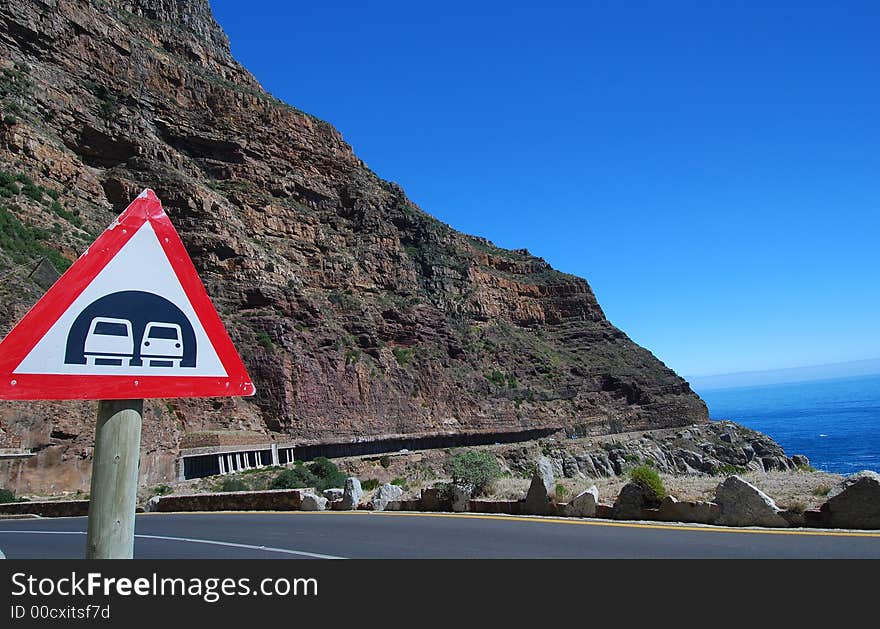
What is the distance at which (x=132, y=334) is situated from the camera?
2.24m

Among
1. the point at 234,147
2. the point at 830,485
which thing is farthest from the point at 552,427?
the point at 830,485

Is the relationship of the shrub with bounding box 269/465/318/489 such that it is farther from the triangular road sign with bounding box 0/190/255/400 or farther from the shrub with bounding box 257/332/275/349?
the triangular road sign with bounding box 0/190/255/400

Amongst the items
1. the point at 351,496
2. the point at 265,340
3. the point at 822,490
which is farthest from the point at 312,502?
the point at 265,340

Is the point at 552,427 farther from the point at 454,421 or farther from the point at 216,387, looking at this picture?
the point at 216,387

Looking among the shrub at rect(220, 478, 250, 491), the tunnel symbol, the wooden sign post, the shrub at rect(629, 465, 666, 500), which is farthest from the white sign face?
the shrub at rect(220, 478, 250, 491)

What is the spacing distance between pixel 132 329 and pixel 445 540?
6.32m

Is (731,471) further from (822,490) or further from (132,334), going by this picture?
(132,334)

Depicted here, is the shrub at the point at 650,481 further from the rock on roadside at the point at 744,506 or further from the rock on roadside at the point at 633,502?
the rock on roadside at the point at 744,506

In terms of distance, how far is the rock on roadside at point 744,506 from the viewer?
745 cm

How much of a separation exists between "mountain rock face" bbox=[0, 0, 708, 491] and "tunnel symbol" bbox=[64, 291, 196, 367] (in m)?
24.6

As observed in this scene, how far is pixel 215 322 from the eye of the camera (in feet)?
8.25

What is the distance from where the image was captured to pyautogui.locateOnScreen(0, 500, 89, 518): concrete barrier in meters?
17.0

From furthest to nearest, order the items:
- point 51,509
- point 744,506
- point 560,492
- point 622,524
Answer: point 51,509 → point 560,492 → point 622,524 → point 744,506
